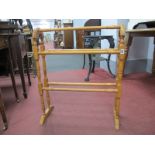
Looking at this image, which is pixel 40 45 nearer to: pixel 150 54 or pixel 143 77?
pixel 143 77

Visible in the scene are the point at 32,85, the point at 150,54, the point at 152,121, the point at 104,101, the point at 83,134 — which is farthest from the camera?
the point at 150,54

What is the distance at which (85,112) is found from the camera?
1371mm

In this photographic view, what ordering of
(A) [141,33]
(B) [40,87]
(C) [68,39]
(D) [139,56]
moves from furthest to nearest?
(C) [68,39]
(D) [139,56]
(A) [141,33]
(B) [40,87]

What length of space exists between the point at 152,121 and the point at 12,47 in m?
1.33

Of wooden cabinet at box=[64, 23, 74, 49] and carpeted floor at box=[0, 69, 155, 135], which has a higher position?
wooden cabinet at box=[64, 23, 74, 49]

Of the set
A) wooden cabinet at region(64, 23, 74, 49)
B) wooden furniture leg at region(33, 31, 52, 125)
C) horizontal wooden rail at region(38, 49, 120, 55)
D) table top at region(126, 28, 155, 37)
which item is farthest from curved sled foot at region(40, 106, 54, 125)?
wooden cabinet at region(64, 23, 74, 49)

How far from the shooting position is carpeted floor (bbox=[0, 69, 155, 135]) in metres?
1.13

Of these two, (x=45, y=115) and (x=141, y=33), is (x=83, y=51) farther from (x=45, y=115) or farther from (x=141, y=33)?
(x=141, y=33)

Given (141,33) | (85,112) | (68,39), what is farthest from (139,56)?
(68,39)

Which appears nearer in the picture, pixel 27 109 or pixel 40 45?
pixel 40 45

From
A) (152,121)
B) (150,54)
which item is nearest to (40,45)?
(152,121)

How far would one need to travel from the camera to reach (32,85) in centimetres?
207

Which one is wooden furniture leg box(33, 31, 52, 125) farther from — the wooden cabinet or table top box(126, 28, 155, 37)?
the wooden cabinet

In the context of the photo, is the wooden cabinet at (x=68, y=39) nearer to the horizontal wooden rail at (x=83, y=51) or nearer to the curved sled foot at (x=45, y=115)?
the curved sled foot at (x=45, y=115)
